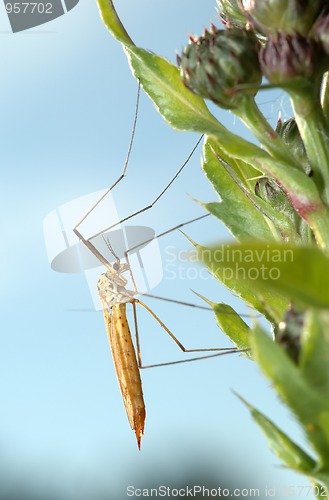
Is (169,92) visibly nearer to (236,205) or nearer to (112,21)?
(112,21)

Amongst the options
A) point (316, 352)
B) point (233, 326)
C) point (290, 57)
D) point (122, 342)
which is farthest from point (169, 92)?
point (122, 342)

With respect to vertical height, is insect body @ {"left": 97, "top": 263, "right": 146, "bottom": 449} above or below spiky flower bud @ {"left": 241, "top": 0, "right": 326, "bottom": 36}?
below

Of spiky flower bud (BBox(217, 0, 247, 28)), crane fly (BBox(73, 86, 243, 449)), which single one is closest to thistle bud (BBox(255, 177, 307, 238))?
spiky flower bud (BBox(217, 0, 247, 28))

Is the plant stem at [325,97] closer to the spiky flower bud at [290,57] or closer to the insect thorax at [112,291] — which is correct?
the spiky flower bud at [290,57]

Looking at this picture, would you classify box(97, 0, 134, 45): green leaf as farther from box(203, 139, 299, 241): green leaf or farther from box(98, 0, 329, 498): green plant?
box(203, 139, 299, 241): green leaf

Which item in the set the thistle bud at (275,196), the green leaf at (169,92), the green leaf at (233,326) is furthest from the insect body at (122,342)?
the green leaf at (169,92)

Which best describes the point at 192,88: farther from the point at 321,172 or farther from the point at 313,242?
the point at 313,242

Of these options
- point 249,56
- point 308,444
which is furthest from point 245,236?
point 308,444

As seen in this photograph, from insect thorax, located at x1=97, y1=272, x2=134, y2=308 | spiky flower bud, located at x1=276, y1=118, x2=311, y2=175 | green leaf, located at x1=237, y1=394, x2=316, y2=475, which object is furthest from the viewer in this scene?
insect thorax, located at x1=97, y1=272, x2=134, y2=308
